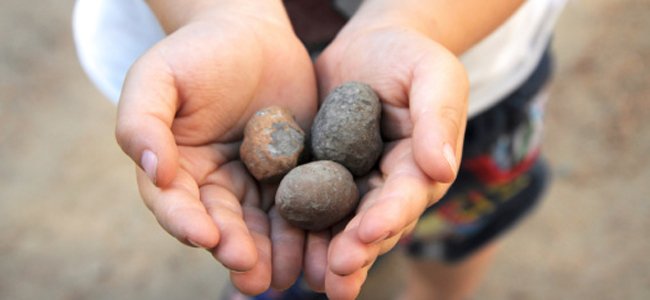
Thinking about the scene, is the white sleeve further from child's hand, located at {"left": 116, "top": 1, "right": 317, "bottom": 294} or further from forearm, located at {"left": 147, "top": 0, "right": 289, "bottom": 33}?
child's hand, located at {"left": 116, "top": 1, "right": 317, "bottom": 294}

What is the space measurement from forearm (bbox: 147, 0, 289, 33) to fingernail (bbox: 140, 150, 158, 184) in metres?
0.36

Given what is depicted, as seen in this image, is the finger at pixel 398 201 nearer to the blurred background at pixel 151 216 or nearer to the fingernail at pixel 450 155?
the fingernail at pixel 450 155

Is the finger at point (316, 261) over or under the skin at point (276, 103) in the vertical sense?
under

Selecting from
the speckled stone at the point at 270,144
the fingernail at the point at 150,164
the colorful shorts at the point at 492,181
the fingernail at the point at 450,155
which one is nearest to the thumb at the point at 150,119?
the fingernail at the point at 150,164

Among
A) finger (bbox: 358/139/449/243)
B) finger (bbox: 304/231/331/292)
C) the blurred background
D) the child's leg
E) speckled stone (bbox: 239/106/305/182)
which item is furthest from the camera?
the blurred background

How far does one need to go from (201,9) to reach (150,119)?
0.36m

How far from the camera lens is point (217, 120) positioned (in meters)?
1.22

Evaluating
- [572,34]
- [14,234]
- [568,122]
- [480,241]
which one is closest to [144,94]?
[480,241]

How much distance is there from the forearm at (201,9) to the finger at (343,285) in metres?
0.56

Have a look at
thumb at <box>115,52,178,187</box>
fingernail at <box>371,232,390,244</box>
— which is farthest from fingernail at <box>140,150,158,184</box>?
fingernail at <box>371,232,390,244</box>

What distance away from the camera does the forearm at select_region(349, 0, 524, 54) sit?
1.29m

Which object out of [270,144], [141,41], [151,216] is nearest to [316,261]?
[270,144]

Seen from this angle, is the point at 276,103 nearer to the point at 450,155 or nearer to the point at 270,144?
the point at 270,144

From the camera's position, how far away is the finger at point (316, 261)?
3.45 ft
